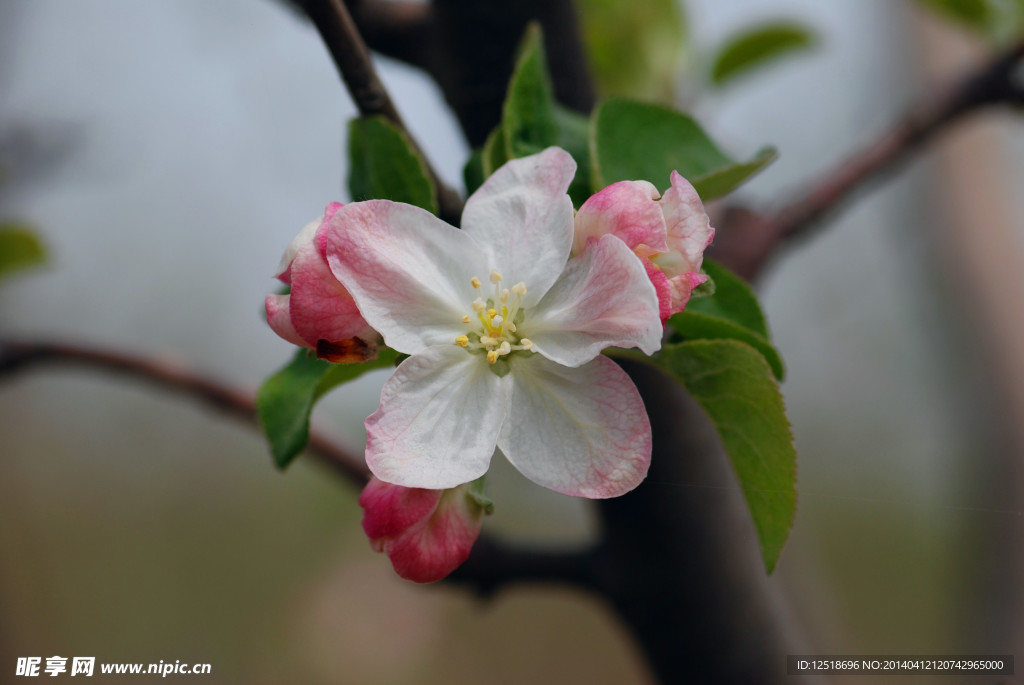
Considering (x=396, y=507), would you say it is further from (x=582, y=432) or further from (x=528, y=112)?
(x=528, y=112)

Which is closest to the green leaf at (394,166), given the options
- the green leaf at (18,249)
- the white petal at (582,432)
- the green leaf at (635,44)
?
the white petal at (582,432)

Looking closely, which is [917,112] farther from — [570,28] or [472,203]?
[472,203]

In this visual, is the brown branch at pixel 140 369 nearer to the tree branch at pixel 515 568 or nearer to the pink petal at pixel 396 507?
the tree branch at pixel 515 568

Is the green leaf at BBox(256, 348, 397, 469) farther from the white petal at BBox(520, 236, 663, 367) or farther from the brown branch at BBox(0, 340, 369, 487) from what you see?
the brown branch at BBox(0, 340, 369, 487)

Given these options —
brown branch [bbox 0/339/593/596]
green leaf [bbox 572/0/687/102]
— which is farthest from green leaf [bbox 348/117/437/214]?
green leaf [bbox 572/0/687/102]

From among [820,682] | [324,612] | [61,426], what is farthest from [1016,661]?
[61,426]
